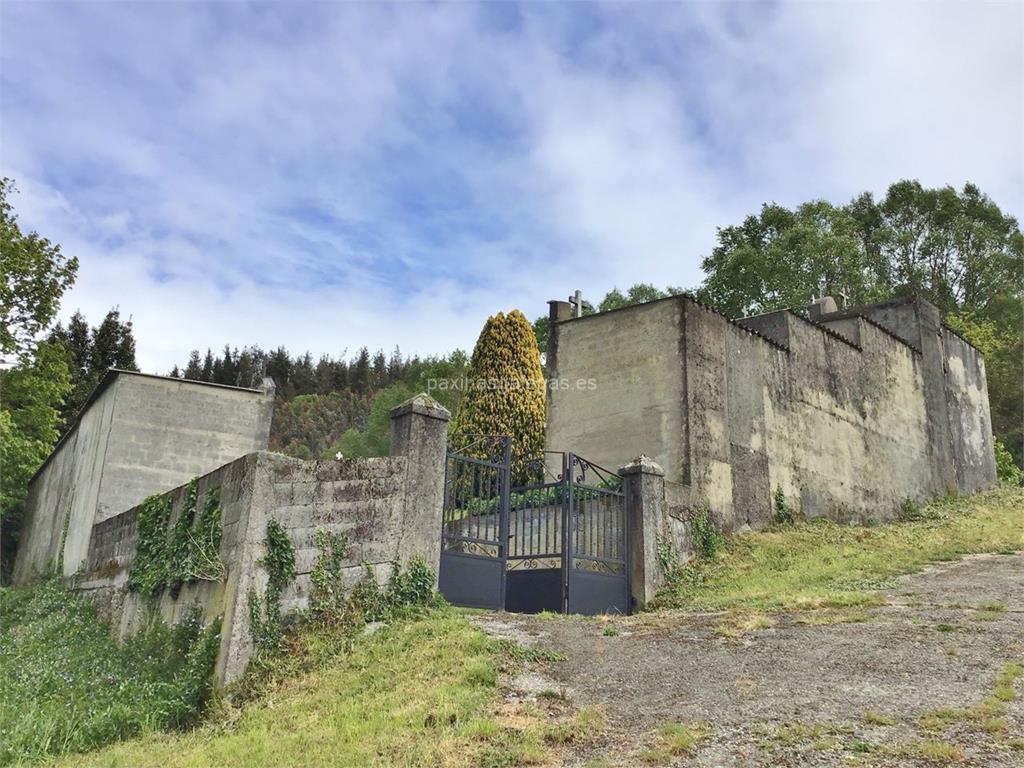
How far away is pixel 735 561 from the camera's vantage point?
45.7 ft

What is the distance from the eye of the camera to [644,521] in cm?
1268

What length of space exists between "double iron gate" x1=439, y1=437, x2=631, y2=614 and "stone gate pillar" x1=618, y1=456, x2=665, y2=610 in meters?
0.12

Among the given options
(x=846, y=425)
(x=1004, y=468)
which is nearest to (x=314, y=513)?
(x=846, y=425)

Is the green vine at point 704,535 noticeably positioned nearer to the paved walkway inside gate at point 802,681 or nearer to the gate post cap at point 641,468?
the gate post cap at point 641,468

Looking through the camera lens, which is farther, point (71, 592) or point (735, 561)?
point (71, 592)

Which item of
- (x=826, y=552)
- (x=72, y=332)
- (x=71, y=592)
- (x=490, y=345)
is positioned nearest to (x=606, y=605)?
(x=826, y=552)

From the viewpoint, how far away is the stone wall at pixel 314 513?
8.43 m

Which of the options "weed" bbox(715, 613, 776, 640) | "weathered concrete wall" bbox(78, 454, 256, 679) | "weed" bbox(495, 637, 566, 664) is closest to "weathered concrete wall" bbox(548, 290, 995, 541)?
"weed" bbox(715, 613, 776, 640)

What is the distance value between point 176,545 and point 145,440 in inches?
351

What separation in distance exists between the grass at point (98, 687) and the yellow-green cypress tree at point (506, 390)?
44.3 ft

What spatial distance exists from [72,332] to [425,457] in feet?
118

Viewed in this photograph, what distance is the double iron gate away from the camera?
1038 centimetres

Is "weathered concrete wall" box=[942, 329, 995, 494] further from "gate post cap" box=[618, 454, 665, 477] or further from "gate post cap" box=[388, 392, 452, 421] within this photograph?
"gate post cap" box=[388, 392, 452, 421]

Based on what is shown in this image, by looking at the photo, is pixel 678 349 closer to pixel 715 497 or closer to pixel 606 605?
pixel 715 497
